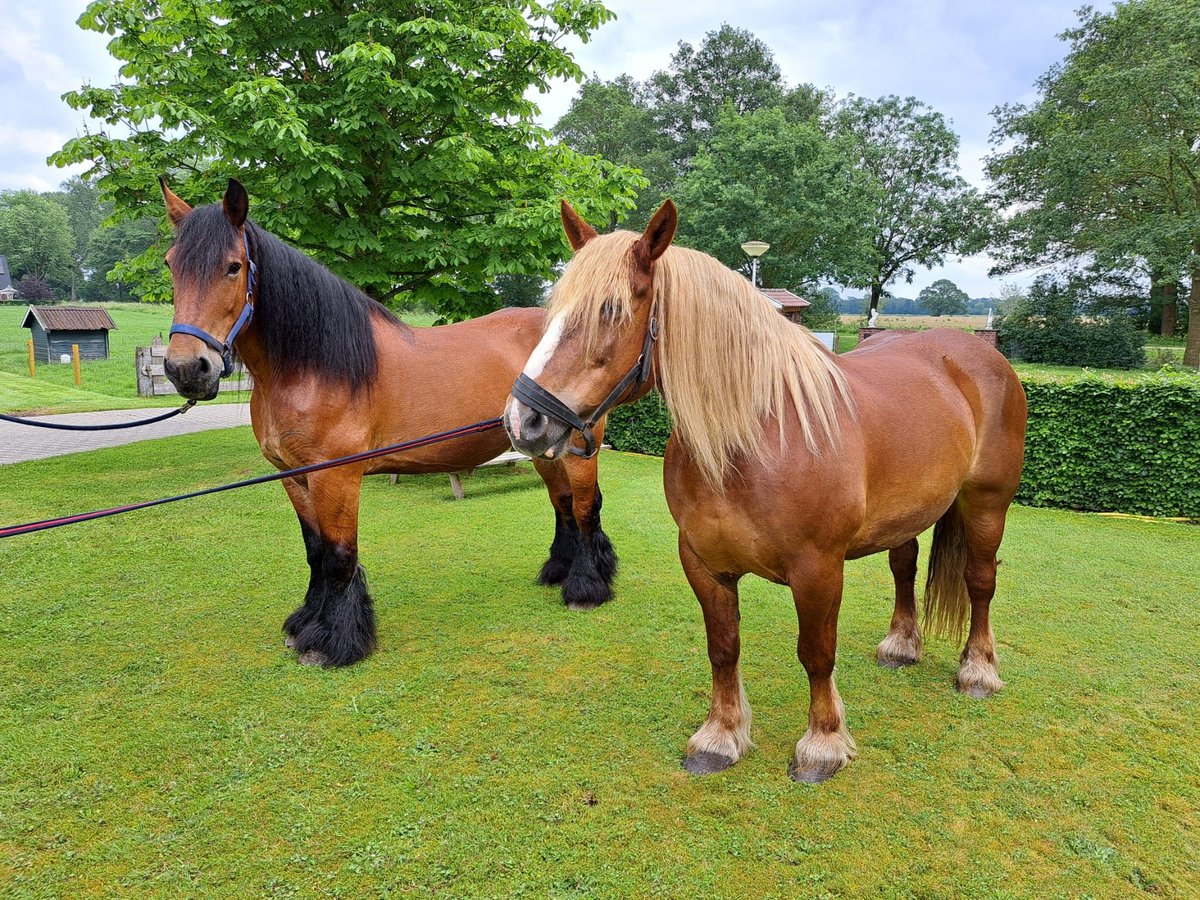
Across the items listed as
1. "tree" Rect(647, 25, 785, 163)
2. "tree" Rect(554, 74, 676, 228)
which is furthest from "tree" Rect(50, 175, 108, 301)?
"tree" Rect(647, 25, 785, 163)

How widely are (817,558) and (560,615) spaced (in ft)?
7.60

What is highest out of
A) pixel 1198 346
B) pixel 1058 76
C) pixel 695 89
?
pixel 695 89

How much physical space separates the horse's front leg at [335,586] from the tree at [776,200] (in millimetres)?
24757

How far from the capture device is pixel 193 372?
261 cm

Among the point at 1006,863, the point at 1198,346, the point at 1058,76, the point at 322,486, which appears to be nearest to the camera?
the point at 1006,863

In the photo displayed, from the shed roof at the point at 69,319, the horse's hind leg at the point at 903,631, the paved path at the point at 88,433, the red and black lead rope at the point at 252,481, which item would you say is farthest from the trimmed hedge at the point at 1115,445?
the shed roof at the point at 69,319

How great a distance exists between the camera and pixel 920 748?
105 inches

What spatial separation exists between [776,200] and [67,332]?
27.5m

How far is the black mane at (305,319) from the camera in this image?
10.1 ft

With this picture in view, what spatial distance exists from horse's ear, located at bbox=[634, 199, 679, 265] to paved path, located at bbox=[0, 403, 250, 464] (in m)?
Answer: 7.25

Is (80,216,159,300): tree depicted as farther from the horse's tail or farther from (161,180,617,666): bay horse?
the horse's tail

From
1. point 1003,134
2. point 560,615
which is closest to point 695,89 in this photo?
point 1003,134

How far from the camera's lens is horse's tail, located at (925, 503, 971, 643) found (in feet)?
10.3

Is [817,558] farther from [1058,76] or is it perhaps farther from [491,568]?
[1058,76]
